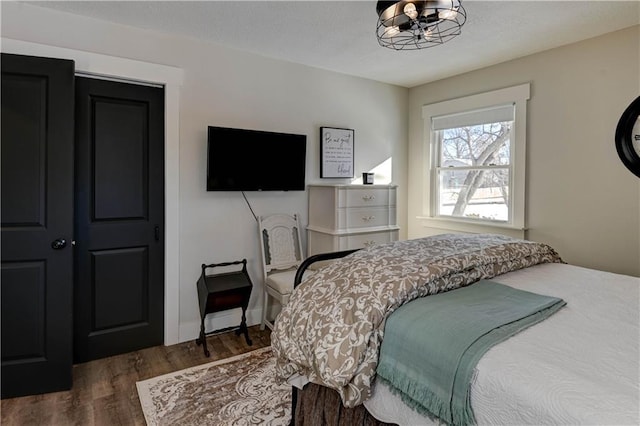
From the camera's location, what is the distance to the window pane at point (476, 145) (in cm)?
360

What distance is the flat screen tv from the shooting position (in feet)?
10.0

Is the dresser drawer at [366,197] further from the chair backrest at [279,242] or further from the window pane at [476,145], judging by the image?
the window pane at [476,145]

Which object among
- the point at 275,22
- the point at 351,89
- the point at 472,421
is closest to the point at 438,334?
the point at 472,421

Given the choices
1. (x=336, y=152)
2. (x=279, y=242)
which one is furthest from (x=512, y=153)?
(x=279, y=242)

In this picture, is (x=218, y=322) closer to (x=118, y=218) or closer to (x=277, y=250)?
(x=277, y=250)

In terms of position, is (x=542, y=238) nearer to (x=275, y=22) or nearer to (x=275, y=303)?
(x=275, y=303)

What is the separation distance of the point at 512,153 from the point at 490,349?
2.86 meters

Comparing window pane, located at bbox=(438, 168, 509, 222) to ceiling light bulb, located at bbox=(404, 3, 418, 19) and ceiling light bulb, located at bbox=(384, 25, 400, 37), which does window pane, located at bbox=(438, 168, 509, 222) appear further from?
ceiling light bulb, located at bbox=(404, 3, 418, 19)

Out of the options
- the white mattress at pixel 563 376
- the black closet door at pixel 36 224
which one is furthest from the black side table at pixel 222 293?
the white mattress at pixel 563 376

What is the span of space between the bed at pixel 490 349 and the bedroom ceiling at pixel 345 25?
1.65m

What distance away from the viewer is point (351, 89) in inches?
156

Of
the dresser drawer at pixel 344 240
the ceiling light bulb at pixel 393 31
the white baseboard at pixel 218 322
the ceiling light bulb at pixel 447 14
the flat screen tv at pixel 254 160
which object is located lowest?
the white baseboard at pixel 218 322

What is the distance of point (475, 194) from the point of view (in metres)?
3.88

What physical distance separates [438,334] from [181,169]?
8.15 ft
